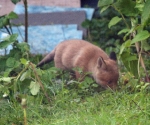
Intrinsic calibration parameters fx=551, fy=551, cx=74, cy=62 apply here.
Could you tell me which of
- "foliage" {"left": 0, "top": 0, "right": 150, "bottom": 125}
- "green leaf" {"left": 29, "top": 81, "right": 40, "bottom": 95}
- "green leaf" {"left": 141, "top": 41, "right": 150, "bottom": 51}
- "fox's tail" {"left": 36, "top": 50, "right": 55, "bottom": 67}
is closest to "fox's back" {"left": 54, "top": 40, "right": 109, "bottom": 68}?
"fox's tail" {"left": 36, "top": 50, "right": 55, "bottom": 67}

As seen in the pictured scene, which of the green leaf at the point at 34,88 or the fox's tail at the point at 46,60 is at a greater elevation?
the green leaf at the point at 34,88

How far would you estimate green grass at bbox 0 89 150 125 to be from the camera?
5250 mm

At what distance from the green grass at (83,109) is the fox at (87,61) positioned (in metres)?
0.63

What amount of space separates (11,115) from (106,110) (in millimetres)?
1015

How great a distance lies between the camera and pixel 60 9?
11500 millimetres

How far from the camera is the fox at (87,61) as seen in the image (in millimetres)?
7434

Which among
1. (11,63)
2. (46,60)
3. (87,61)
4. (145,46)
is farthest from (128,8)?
(46,60)

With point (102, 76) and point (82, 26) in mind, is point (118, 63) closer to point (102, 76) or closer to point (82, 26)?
point (102, 76)

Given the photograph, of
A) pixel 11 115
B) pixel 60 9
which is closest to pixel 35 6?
pixel 60 9

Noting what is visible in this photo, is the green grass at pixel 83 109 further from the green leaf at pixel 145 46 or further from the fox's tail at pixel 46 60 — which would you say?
the fox's tail at pixel 46 60

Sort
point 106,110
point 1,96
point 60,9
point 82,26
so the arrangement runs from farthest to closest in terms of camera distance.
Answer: point 60,9
point 82,26
point 1,96
point 106,110

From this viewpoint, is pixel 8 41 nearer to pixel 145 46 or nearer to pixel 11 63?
pixel 11 63

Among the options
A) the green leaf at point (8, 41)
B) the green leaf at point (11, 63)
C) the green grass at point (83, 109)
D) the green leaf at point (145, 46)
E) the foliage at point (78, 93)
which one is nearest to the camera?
the green grass at point (83, 109)

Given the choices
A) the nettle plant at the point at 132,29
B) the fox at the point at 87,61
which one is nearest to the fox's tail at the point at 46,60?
the fox at the point at 87,61
